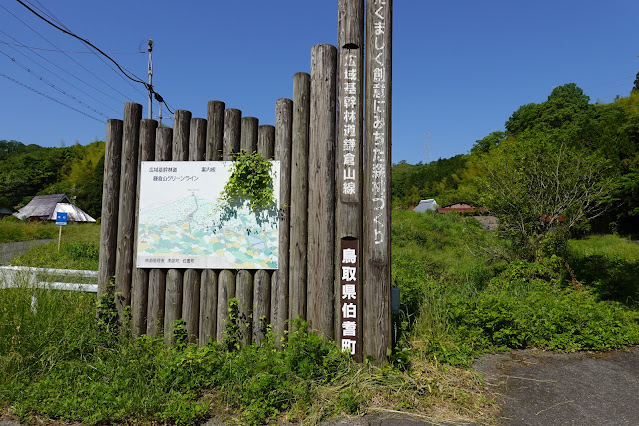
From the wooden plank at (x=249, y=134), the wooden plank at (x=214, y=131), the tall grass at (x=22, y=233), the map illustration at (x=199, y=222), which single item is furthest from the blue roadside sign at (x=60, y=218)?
the wooden plank at (x=249, y=134)

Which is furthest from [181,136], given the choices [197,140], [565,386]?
[565,386]

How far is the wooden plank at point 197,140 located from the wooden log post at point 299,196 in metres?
1.13

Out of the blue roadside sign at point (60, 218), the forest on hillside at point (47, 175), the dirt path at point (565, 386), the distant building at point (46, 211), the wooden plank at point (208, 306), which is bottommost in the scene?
the dirt path at point (565, 386)

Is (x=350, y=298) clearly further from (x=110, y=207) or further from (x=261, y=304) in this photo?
(x=110, y=207)

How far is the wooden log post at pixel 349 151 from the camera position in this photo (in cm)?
417

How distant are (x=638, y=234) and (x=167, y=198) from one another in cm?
2900

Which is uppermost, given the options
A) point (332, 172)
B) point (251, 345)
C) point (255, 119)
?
point (255, 119)

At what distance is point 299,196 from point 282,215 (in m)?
0.29

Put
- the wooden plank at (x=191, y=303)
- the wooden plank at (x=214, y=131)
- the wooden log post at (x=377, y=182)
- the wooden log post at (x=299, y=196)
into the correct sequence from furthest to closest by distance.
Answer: the wooden plank at (x=214, y=131) → the wooden plank at (x=191, y=303) → the wooden log post at (x=299, y=196) → the wooden log post at (x=377, y=182)

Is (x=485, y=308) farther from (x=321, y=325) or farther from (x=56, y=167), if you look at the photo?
(x=56, y=167)

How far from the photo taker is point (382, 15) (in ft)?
14.0

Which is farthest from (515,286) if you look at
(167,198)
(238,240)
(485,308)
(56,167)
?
(56,167)

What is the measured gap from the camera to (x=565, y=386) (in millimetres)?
4023

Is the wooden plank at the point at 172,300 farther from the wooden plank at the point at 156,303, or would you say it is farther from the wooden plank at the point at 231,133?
the wooden plank at the point at 231,133
